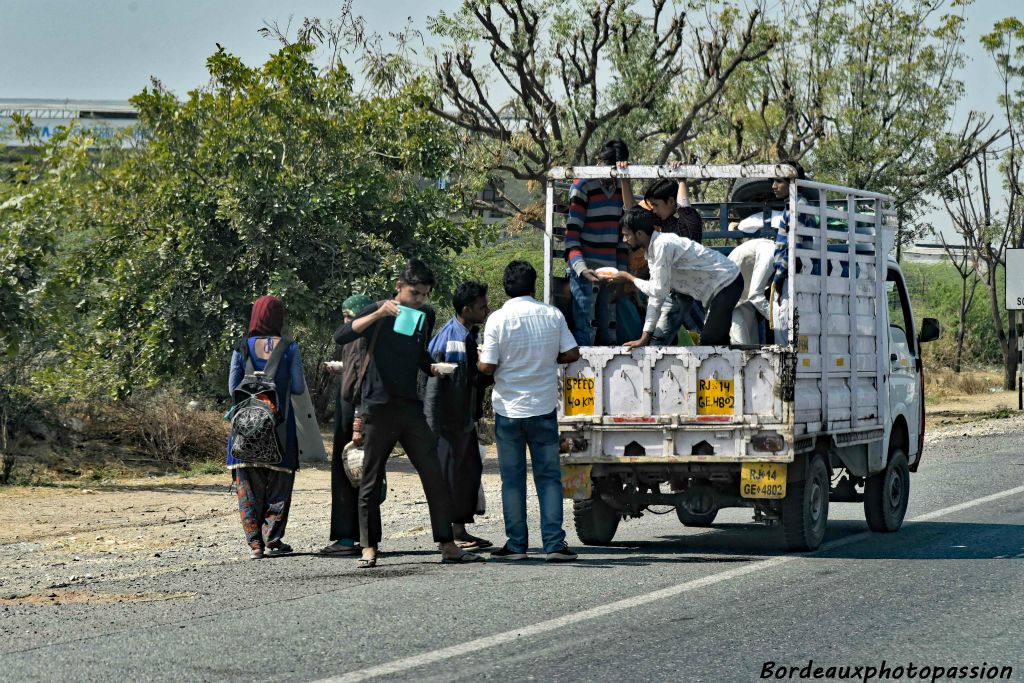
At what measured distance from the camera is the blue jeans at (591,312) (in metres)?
10.5

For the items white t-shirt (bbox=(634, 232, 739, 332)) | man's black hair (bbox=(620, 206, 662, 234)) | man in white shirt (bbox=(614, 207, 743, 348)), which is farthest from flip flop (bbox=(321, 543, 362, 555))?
man's black hair (bbox=(620, 206, 662, 234))

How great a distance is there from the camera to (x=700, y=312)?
1070 centimetres

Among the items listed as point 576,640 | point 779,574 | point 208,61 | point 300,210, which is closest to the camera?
point 576,640

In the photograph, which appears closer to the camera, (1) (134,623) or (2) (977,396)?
(1) (134,623)

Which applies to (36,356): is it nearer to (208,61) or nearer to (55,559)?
(208,61)

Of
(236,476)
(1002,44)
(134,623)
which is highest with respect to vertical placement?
(1002,44)

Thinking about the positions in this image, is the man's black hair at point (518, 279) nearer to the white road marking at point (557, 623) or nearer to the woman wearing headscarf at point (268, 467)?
the woman wearing headscarf at point (268, 467)

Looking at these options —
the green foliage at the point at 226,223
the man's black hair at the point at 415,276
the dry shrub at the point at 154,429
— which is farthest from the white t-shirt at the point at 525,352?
the dry shrub at the point at 154,429

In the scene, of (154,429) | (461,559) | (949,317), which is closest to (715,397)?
(461,559)

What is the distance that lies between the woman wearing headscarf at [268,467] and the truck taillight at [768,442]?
10.1 ft

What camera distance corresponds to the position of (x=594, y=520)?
10523 mm

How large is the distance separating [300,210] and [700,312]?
26.7 feet

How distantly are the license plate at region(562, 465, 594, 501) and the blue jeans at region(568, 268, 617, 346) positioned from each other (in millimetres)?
1019

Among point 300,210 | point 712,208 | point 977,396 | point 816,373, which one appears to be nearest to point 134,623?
point 816,373
